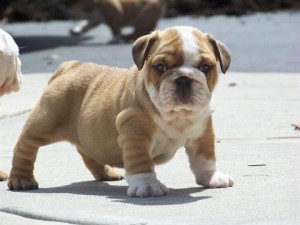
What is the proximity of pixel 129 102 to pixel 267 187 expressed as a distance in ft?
2.81

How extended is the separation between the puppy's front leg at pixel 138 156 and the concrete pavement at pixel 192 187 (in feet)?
0.25

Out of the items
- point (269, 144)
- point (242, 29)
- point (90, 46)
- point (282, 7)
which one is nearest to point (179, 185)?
point (269, 144)

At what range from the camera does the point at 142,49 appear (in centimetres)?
551

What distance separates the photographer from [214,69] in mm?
5410

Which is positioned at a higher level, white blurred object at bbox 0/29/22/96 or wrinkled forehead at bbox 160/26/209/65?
wrinkled forehead at bbox 160/26/209/65

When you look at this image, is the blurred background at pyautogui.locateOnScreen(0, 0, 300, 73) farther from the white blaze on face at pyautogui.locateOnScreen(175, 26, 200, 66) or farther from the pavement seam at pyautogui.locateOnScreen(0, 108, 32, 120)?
the white blaze on face at pyautogui.locateOnScreen(175, 26, 200, 66)

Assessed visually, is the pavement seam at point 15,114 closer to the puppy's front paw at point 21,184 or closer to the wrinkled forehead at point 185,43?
the puppy's front paw at point 21,184

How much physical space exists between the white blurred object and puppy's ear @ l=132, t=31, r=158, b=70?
0.69 m

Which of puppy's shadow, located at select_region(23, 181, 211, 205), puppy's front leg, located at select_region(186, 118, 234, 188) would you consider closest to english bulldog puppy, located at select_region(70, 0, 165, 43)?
puppy's shadow, located at select_region(23, 181, 211, 205)

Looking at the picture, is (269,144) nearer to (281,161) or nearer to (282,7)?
(281,161)

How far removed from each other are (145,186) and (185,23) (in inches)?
581

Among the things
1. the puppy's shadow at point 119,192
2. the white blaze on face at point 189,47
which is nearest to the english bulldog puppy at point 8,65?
the puppy's shadow at point 119,192

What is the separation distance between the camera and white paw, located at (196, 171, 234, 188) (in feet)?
18.2

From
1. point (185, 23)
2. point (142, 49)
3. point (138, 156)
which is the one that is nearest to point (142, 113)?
point (138, 156)
